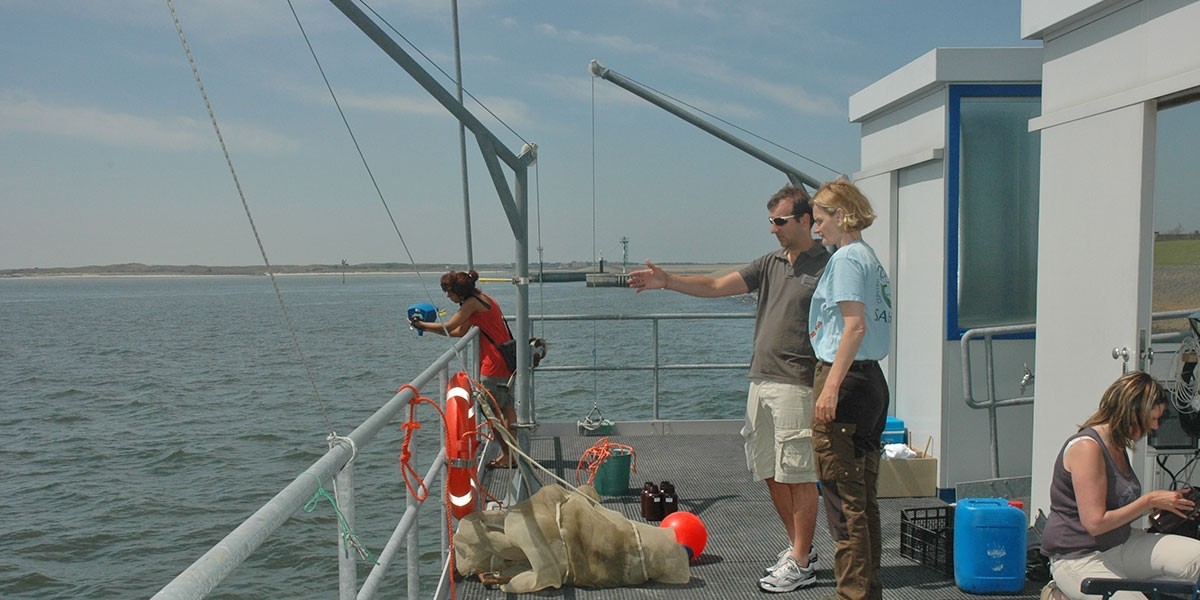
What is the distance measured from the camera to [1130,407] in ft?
9.87

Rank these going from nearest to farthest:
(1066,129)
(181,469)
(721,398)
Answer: (1066,129), (181,469), (721,398)

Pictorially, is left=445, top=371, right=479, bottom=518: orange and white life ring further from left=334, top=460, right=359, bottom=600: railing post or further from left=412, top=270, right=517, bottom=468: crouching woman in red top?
left=412, top=270, right=517, bottom=468: crouching woman in red top

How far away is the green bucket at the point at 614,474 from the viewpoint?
5.70 metres

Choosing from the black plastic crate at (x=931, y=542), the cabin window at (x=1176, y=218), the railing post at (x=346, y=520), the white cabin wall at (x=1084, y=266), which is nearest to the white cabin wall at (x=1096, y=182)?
the white cabin wall at (x=1084, y=266)

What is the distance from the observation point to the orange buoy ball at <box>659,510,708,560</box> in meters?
4.36

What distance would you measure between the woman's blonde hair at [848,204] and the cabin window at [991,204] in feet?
7.02

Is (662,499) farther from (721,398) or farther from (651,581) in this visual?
(721,398)

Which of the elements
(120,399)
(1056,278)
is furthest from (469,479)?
(120,399)

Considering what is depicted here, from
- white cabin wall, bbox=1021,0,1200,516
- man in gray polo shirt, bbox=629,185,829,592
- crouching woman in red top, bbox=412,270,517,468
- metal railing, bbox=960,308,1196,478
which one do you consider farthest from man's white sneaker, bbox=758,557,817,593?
crouching woman in red top, bbox=412,270,517,468

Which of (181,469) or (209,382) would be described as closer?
(181,469)

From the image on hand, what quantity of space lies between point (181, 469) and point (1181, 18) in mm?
16799

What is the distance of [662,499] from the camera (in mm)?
5238

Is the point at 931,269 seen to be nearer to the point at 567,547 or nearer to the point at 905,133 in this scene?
the point at 905,133

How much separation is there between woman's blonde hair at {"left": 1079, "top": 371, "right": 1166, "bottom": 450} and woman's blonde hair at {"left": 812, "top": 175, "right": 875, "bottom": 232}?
3.27ft
